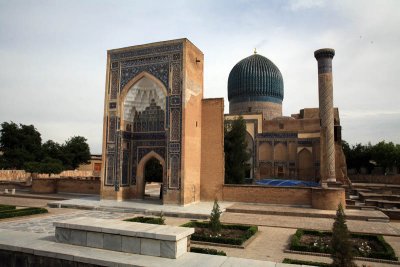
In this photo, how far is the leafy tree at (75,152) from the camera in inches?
1127

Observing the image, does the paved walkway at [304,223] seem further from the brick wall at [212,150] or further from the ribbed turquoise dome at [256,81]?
the ribbed turquoise dome at [256,81]

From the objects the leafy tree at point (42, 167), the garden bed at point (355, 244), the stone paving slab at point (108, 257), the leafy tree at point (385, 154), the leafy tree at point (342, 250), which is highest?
the leafy tree at point (385, 154)

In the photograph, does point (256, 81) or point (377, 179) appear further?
point (377, 179)

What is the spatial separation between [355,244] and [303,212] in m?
3.89

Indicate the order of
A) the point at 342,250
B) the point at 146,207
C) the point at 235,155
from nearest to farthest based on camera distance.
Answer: the point at 342,250, the point at 146,207, the point at 235,155

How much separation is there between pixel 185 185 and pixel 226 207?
5.71 ft

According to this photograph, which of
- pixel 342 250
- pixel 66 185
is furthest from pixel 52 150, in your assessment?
pixel 342 250

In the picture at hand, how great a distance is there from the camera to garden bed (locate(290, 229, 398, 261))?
19.2 feet

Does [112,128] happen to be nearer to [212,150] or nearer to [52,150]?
[212,150]

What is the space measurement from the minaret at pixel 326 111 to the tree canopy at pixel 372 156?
11627 millimetres

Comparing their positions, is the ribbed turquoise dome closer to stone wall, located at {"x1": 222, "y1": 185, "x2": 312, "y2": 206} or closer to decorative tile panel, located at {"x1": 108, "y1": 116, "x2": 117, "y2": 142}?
stone wall, located at {"x1": 222, "y1": 185, "x2": 312, "y2": 206}

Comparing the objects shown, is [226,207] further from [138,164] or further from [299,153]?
[299,153]

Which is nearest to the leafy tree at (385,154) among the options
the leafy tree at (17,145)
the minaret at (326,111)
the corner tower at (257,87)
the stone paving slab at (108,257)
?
the corner tower at (257,87)

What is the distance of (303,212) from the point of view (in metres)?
10.4
